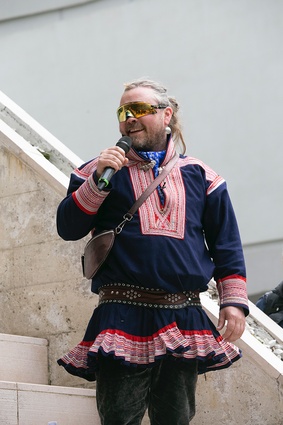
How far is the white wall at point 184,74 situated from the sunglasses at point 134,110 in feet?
21.9

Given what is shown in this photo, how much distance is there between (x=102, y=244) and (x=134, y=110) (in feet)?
1.90

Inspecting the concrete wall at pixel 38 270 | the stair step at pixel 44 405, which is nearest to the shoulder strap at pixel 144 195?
the stair step at pixel 44 405

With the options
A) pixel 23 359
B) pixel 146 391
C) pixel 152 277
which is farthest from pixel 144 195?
pixel 23 359

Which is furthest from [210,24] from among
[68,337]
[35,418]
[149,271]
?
[149,271]

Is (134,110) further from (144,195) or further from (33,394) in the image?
(33,394)

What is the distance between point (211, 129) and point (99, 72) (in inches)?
58.5

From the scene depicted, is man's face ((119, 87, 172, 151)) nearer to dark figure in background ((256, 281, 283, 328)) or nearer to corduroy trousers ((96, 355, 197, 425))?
corduroy trousers ((96, 355, 197, 425))

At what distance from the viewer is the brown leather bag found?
3.74 meters

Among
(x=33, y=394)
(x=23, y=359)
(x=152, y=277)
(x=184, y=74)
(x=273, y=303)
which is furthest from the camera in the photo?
(x=184, y=74)

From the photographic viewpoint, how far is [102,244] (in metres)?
3.76

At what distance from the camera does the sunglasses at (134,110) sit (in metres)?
3.92

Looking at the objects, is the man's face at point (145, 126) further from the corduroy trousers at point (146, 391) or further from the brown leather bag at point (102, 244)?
the corduroy trousers at point (146, 391)

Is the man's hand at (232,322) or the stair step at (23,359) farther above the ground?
the man's hand at (232,322)

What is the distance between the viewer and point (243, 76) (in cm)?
1070
